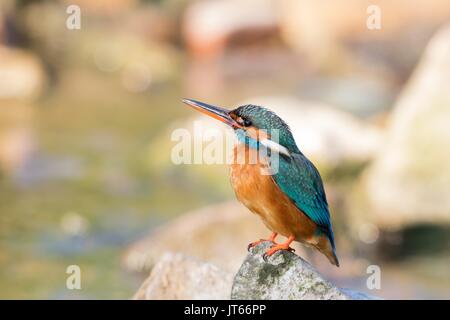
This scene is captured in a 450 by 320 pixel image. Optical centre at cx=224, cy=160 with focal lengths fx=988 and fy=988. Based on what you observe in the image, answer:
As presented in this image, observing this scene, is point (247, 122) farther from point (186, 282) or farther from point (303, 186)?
point (186, 282)

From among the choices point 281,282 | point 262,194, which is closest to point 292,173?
point 262,194

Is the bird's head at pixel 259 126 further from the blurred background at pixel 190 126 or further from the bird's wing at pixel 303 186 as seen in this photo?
the blurred background at pixel 190 126

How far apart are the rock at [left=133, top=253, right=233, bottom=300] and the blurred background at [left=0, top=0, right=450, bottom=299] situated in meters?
2.56

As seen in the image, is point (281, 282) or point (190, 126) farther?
point (190, 126)

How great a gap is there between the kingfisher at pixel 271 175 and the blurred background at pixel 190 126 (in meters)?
3.60

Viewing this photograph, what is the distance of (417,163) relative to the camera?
9609 millimetres

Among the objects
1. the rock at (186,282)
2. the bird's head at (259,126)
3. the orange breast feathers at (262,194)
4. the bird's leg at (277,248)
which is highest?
the bird's head at (259,126)

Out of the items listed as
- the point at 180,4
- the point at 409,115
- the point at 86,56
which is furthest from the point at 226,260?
the point at 180,4

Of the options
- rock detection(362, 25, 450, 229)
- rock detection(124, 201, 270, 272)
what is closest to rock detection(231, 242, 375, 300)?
rock detection(124, 201, 270, 272)

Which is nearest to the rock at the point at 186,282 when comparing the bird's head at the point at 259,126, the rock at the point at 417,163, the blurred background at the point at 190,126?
the bird's head at the point at 259,126

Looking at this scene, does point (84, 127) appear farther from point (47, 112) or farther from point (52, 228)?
point (52, 228)

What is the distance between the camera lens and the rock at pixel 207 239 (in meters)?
8.82

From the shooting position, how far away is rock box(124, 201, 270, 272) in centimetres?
882

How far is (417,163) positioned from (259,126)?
487 cm
